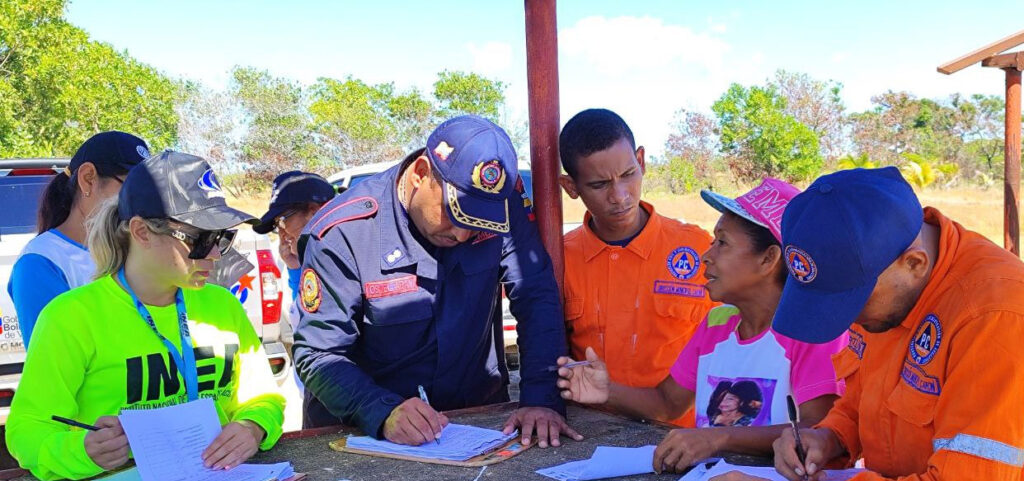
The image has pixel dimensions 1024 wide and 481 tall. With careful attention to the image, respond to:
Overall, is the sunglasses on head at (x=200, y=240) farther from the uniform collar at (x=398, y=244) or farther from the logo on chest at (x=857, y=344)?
the logo on chest at (x=857, y=344)

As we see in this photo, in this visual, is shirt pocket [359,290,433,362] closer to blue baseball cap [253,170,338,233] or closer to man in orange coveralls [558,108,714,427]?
man in orange coveralls [558,108,714,427]

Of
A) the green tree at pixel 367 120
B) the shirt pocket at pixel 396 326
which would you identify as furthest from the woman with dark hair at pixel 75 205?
the green tree at pixel 367 120

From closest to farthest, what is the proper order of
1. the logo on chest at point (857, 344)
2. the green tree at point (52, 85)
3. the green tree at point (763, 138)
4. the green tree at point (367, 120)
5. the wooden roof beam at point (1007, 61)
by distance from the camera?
the logo on chest at point (857, 344), the wooden roof beam at point (1007, 61), the green tree at point (52, 85), the green tree at point (367, 120), the green tree at point (763, 138)

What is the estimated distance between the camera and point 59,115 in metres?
15.6

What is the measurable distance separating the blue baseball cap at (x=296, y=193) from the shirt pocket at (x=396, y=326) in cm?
158

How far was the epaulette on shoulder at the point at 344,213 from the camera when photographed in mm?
2492

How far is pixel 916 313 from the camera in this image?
1672mm

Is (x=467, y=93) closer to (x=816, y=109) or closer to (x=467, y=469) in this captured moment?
(x=816, y=109)

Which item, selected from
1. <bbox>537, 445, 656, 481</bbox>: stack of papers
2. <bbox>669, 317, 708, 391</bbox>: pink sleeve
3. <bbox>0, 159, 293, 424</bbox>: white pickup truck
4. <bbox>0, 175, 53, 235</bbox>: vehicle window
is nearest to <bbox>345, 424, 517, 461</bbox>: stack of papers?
<bbox>537, 445, 656, 481</bbox>: stack of papers

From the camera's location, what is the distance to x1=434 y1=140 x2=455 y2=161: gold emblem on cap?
238cm

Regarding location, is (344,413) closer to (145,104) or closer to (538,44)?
(538,44)

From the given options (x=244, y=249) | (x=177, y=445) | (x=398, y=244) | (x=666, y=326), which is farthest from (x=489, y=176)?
(x=244, y=249)

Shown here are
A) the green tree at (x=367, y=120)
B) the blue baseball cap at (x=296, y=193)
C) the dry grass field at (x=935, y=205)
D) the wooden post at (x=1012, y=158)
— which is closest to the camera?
the blue baseball cap at (x=296, y=193)

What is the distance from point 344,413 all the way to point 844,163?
958 inches
